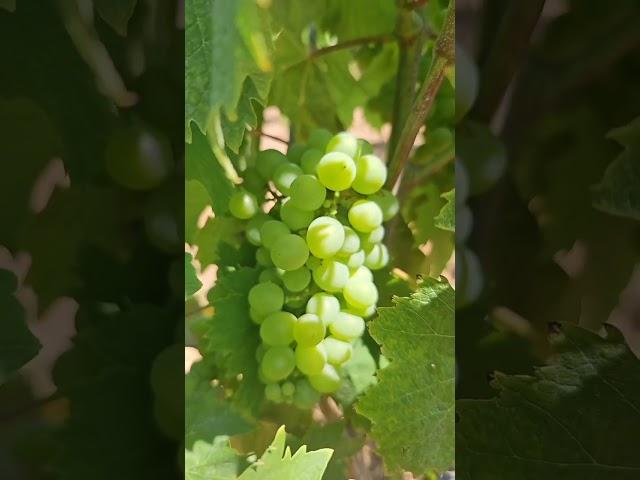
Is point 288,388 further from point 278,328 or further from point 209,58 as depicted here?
point 209,58

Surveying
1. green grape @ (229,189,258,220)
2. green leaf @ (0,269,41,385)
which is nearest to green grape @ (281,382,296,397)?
green grape @ (229,189,258,220)

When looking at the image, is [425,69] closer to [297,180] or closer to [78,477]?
[297,180]

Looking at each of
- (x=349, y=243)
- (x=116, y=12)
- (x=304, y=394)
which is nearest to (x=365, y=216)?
(x=349, y=243)

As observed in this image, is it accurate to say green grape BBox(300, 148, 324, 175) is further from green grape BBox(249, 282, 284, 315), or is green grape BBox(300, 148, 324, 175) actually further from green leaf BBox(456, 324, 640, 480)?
green leaf BBox(456, 324, 640, 480)

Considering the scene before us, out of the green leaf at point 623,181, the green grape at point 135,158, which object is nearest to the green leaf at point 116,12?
the green grape at point 135,158

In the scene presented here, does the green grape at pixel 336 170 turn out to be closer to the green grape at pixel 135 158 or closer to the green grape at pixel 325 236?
the green grape at pixel 325 236

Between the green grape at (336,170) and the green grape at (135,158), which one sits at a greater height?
the green grape at (135,158)
